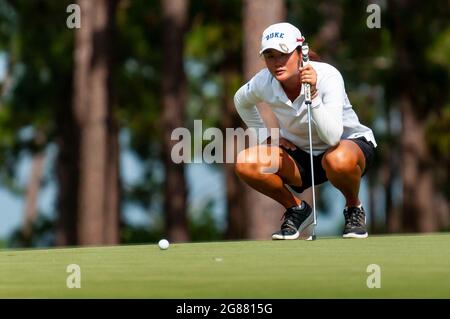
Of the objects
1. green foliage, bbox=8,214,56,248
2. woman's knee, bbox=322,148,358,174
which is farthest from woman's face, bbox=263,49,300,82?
green foliage, bbox=8,214,56,248

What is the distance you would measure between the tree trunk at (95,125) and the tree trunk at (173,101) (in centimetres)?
146

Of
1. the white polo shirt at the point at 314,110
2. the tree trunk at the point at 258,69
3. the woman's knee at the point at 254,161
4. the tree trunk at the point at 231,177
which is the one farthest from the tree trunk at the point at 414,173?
the woman's knee at the point at 254,161

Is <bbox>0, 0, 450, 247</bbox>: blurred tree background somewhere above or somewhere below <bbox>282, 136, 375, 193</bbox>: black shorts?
above

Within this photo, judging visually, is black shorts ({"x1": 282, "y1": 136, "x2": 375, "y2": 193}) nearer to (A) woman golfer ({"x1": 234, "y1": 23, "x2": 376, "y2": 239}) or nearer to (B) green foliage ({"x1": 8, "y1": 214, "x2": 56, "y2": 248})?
(A) woman golfer ({"x1": 234, "y1": 23, "x2": 376, "y2": 239})

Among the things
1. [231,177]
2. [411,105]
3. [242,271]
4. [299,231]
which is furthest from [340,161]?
[231,177]

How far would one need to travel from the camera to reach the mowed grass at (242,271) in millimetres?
7277

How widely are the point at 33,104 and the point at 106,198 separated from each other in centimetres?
629

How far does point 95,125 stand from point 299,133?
1562 centimetres

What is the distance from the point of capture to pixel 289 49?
32.0ft

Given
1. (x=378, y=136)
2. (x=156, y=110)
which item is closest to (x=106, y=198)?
(x=156, y=110)

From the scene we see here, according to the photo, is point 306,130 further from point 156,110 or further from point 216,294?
point 156,110

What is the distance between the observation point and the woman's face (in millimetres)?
9828

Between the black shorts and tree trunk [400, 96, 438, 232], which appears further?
tree trunk [400, 96, 438, 232]

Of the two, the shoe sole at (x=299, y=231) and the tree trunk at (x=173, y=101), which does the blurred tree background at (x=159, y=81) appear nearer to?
the tree trunk at (x=173, y=101)
